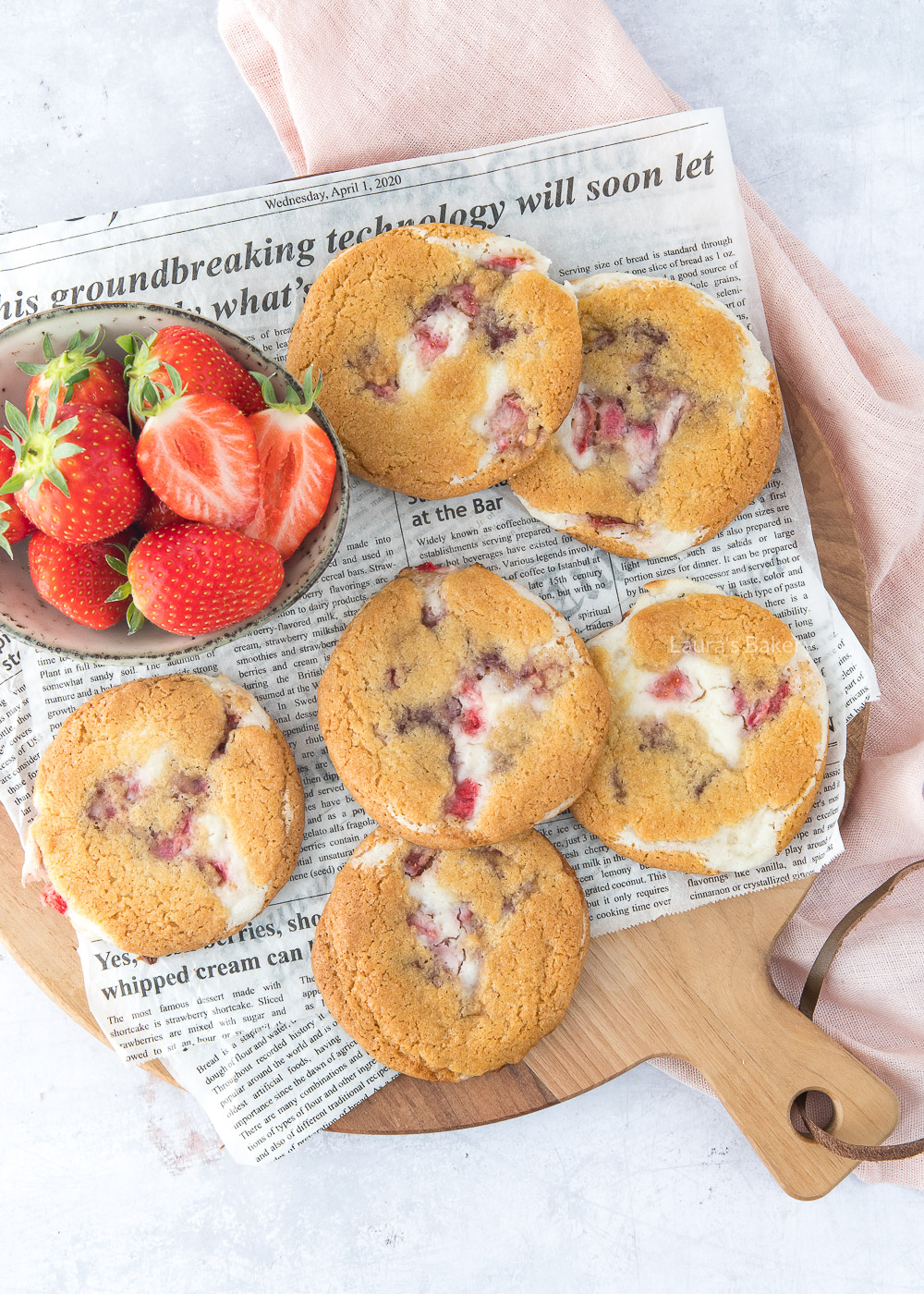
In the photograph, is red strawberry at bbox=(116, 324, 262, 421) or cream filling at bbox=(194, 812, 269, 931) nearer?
red strawberry at bbox=(116, 324, 262, 421)

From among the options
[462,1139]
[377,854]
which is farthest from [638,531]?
[462,1139]

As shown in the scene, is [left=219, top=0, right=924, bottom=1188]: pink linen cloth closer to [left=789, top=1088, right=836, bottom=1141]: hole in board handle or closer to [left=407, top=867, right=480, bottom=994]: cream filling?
[left=789, top=1088, right=836, bottom=1141]: hole in board handle

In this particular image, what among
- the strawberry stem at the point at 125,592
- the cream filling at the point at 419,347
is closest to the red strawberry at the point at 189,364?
the strawberry stem at the point at 125,592

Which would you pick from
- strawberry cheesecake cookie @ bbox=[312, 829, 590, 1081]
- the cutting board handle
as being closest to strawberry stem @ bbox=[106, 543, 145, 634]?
strawberry cheesecake cookie @ bbox=[312, 829, 590, 1081]

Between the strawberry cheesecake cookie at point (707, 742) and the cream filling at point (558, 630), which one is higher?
the cream filling at point (558, 630)

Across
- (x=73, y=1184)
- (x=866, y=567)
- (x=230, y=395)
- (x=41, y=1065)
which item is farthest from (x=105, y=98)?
(x=73, y=1184)

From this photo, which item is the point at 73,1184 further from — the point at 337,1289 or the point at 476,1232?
the point at 476,1232

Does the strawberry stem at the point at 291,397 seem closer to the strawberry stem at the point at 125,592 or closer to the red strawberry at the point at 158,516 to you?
the red strawberry at the point at 158,516
